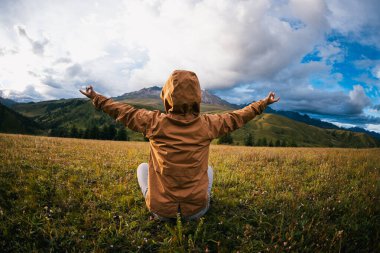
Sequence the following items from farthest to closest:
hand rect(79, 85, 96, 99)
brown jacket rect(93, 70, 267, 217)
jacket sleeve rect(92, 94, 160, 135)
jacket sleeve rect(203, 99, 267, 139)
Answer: hand rect(79, 85, 96, 99), jacket sleeve rect(203, 99, 267, 139), jacket sleeve rect(92, 94, 160, 135), brown jacket rect(93, 70, 267, 217)

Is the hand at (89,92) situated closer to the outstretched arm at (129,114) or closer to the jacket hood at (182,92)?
the outstretched arm at (129,114)

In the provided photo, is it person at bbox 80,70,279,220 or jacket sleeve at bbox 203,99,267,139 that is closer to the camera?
person at bbox 80,70,279,220

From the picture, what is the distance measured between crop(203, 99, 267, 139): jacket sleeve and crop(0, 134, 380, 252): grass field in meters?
1.73

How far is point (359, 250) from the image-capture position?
3588 millimetres

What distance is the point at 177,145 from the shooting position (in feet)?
12.2

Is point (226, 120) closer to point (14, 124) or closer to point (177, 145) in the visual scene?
point (177, 145)

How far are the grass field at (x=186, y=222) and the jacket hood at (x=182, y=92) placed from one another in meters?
2.07

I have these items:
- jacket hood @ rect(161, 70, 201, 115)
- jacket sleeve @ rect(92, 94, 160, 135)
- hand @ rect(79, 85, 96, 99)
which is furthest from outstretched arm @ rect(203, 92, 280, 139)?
hand @ rect(79, 85, 96, 99)

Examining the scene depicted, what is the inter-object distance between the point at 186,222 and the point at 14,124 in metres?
218

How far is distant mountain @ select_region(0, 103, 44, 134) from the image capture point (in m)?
164

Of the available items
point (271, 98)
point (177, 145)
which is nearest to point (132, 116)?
point (177, 145)

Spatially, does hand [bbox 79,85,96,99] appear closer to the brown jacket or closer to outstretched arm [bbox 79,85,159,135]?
outstretched arm [bbox 79,85,159,135]

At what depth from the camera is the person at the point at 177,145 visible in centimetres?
373

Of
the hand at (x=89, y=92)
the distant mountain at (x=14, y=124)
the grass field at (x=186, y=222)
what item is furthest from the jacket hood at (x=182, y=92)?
the distant mountain at (x=14, y=124)
